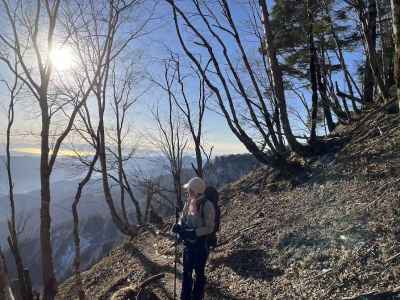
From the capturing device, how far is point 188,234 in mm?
5770

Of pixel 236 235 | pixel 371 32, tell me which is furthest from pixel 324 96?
pixel 236 235

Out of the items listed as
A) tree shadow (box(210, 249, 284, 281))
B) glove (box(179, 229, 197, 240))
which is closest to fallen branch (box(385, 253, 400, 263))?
tree shadow (box(210, 249, 284, 281))

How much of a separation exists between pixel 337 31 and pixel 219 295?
39.7 ft

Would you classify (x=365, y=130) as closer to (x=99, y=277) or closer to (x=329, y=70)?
(x=329, y=70)

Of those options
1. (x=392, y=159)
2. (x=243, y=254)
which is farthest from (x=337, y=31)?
(x=243, y=254)

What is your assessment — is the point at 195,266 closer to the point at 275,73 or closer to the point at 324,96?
the point at 275,73

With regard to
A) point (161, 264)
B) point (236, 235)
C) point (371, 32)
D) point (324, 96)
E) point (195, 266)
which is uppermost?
point (371, 32)

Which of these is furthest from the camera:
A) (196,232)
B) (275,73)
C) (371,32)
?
(371,32)

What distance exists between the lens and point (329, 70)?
1633cm

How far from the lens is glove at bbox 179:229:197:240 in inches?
226

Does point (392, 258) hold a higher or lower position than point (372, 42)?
lower

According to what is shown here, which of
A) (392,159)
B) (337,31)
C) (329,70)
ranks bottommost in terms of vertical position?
(392,159)

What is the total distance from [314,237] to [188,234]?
2343 mm

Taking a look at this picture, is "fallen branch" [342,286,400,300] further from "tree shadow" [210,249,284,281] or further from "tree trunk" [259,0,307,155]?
"tree trunk" [259,0,307,155]
